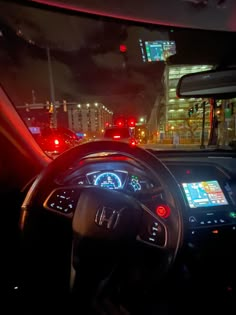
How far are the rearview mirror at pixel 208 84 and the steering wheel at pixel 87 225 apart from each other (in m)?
1.26

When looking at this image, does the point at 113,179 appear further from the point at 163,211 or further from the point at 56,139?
the point at 56,139

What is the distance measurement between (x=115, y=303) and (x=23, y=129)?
5.15 feet

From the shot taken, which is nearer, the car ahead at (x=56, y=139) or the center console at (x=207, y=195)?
the center console at (x=207, y=195)

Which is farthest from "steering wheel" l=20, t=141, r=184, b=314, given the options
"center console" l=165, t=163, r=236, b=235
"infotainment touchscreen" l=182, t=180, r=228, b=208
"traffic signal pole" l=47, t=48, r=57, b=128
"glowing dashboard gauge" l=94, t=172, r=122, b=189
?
"traffic signal pole" l=47, t=48, r=57, b=128

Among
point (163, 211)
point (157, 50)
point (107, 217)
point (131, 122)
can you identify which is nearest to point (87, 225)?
point (107, 217)

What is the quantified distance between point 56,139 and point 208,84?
2.36 m

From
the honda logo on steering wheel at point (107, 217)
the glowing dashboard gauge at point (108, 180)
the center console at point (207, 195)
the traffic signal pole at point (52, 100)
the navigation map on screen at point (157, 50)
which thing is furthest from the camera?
the traffic signal pole at point (52, 100)

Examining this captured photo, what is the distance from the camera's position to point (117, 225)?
1327 millimetres

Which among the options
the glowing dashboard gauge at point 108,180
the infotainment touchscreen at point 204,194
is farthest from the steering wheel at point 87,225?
the infotainment touchscreen at point 204,194

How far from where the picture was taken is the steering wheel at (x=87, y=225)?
1327mm

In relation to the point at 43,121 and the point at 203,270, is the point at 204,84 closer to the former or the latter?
the point at 203,270

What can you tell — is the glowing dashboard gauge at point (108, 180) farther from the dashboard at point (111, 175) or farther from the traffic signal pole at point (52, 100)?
the traffic signal pole at point (52, 100)

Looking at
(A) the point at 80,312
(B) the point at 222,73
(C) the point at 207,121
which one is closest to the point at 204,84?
(B) the point at 222,73

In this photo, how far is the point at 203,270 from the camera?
2.42 meters
